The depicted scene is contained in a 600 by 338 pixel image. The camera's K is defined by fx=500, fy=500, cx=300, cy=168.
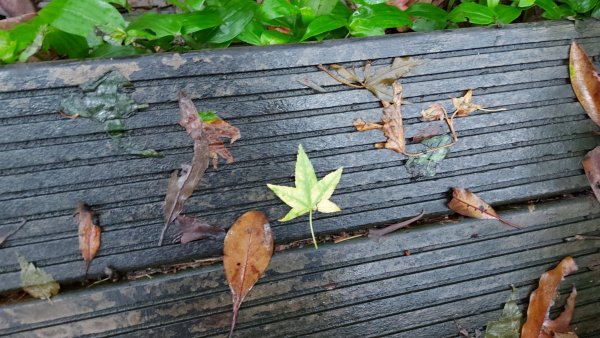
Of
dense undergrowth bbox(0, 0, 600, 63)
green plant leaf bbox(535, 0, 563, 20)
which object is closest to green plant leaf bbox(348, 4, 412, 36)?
dense undergrowth bbox(0, 0, 600, 63)

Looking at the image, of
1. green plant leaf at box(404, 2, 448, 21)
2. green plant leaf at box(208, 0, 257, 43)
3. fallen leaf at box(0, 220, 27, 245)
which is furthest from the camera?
green plant leaf at box(404, 2, 448, 21)

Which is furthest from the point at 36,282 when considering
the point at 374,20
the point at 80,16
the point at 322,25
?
the point at 374,20

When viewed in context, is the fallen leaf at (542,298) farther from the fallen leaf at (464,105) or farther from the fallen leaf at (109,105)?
the fallen leaf at (109,105)

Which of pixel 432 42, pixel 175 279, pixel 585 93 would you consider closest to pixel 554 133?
pixel 585 93

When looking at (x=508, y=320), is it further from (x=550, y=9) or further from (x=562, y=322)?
(x=550, y=9)

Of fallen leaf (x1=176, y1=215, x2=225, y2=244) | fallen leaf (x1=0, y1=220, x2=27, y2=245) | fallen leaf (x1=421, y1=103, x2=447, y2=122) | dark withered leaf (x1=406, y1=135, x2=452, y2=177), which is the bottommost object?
fallen leaf (x1=176, y1=215, x2=225, y2=244)

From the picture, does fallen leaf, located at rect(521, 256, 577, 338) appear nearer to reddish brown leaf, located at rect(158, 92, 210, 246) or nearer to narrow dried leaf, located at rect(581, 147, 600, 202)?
narrow dried leaf, located at rect(581, 147, 600, 202)

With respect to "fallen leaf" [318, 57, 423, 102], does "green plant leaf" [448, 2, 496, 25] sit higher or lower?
higher
